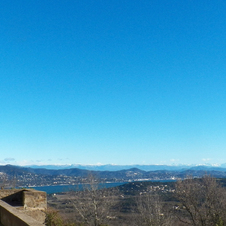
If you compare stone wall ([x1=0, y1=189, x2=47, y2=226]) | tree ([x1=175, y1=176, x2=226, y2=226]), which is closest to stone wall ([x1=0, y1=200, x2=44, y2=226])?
stone wall ([x1=0, y1=189, x2=47, y2=226])

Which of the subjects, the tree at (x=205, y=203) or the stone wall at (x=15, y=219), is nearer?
the stone wall at (x=15, y=219)

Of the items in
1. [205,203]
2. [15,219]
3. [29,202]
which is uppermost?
[15,219]

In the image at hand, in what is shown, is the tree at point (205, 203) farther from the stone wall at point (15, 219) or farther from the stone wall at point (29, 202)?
the stone wall at point (15, 219)

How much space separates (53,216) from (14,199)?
2801 mm

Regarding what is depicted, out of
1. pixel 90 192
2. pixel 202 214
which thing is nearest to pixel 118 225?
pixel 90 192

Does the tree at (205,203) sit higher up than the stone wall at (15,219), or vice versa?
the stone wall at (15,219)

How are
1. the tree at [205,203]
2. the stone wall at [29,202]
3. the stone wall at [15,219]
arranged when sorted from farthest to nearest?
the tree at [205,203], the stone wall at [29,202], the stone wall at [15,219]

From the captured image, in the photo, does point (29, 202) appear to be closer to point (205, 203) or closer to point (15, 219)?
point (15, 219)

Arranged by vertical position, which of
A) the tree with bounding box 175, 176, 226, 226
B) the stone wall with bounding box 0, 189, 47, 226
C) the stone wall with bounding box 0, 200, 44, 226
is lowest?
the tree with bounding box 175, 176, 226, 226

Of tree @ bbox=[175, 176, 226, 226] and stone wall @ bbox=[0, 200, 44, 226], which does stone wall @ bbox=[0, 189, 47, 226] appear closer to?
stone wall @ bbox=[0, 200, 44, 226]

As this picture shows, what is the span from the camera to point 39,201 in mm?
15555

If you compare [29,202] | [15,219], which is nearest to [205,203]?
[29,202]

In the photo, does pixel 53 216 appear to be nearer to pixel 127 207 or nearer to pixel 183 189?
pixel 183 189

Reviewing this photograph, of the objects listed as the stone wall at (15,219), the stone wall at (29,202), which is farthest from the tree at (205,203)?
the stone wall at (15,219)
